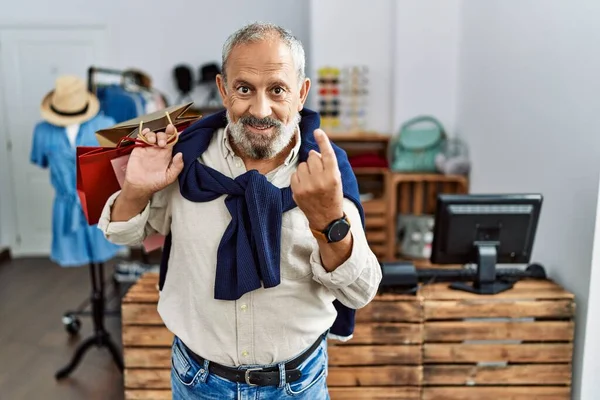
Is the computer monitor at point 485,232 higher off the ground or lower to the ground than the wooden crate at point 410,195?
higher

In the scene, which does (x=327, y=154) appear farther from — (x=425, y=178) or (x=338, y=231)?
(x=425, y=178)

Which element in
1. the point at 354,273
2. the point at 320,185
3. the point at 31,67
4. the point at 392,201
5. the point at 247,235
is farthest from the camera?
the point at 31,67

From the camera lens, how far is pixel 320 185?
1.00 meters

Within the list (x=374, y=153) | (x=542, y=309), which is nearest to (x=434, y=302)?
(x=542, y=309)

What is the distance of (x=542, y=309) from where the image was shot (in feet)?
7.11

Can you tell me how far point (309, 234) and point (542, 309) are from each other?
1.36 metres

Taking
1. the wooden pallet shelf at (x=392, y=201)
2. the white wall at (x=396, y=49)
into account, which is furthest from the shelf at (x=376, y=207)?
the white wall at (x=396, y=49)

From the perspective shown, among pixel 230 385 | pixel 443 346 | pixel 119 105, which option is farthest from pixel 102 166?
pixel 119 105

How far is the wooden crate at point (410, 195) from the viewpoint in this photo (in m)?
3.97

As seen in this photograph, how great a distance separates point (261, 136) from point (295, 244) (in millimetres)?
248

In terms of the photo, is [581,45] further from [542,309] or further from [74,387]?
[74,387]

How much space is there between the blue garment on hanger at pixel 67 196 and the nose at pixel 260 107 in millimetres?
2175

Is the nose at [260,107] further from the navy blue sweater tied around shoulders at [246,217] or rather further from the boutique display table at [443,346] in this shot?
the boutique display table at [443,346]

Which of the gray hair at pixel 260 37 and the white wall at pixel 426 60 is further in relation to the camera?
the white wall at pixel 426 60
